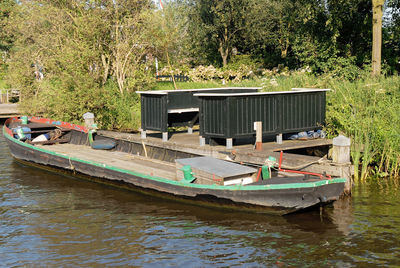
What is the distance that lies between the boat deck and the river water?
0.99 metres

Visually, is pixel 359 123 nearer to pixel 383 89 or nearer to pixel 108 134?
pixel 383 89

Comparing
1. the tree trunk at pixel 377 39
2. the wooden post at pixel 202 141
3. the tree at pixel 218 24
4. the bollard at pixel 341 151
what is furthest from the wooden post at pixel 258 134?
the tree at pixel 218 24

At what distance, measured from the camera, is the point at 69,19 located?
30.5m

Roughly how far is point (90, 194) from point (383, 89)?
10.8 meters

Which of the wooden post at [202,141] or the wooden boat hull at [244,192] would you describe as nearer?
the wooden boat hull at [244,192]

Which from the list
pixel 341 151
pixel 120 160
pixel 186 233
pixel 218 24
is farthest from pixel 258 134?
pixel 218 24

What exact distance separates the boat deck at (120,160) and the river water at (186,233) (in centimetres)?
99

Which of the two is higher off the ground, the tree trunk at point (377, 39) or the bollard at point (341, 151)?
the tree trunk at point (377, 39)

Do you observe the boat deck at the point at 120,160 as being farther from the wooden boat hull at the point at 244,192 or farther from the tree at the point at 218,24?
the tree at the point at 218,24

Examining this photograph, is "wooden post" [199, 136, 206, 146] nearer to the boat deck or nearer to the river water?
the boat deck

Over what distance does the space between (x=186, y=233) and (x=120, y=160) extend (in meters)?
6.19

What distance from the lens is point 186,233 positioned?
11117mm

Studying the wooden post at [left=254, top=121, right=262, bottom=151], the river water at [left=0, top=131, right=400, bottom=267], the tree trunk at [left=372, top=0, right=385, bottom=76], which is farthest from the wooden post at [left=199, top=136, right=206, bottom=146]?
the tree trunk at [left=372, top=0, right=385, bottom=76]

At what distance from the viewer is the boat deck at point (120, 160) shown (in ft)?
48.9
